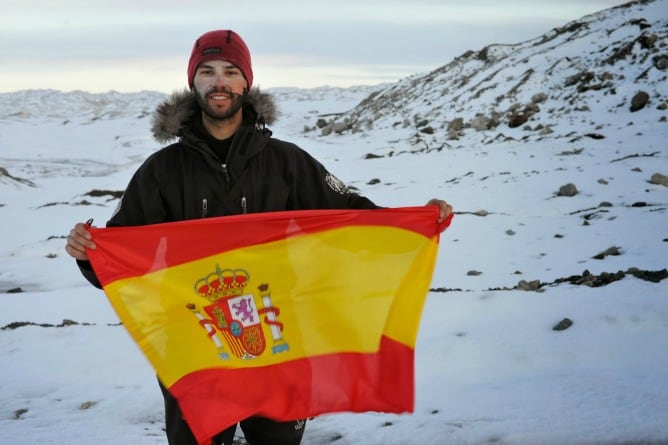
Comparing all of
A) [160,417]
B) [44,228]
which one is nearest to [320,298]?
[160,417]

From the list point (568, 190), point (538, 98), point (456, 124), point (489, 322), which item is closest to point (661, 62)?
point (538, 98)

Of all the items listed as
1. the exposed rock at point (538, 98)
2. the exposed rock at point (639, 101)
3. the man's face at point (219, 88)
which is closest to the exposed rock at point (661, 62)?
the exposed rock at point (639, 101)

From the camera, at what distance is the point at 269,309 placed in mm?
3203

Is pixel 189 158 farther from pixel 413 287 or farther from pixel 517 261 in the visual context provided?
pixel 517 261

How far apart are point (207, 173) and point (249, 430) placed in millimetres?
1310

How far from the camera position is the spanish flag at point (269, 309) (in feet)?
10.3

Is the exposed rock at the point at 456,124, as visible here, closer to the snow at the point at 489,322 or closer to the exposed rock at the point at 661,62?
the exposed rock at the point at 661,62

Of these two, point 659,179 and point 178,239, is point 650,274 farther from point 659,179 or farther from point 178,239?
point 659,179

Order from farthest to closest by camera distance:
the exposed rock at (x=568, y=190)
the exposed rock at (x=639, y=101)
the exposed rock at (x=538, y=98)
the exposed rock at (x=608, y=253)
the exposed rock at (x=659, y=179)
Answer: the exposed rock at (x=538, y=98), the exposed rock at (x=639, y=101), the exposed rock at (x=568, y=190), the exposed rock at (x=659, y=179), the exposed rock at (x=608, y=253)

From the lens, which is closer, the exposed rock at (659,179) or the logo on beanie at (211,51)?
Answer: the logo on beanie at (211,51)

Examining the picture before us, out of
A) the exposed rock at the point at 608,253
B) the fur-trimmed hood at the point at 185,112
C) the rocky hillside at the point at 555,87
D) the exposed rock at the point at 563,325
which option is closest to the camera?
the fur-trimmed hood at the point at 185,112

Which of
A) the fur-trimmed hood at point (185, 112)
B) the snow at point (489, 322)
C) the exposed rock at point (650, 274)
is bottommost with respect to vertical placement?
the snow at point (489, 322)

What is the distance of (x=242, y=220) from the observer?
10.4 feet

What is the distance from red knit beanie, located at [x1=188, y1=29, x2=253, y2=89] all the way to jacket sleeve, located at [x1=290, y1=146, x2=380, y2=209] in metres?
0.52
